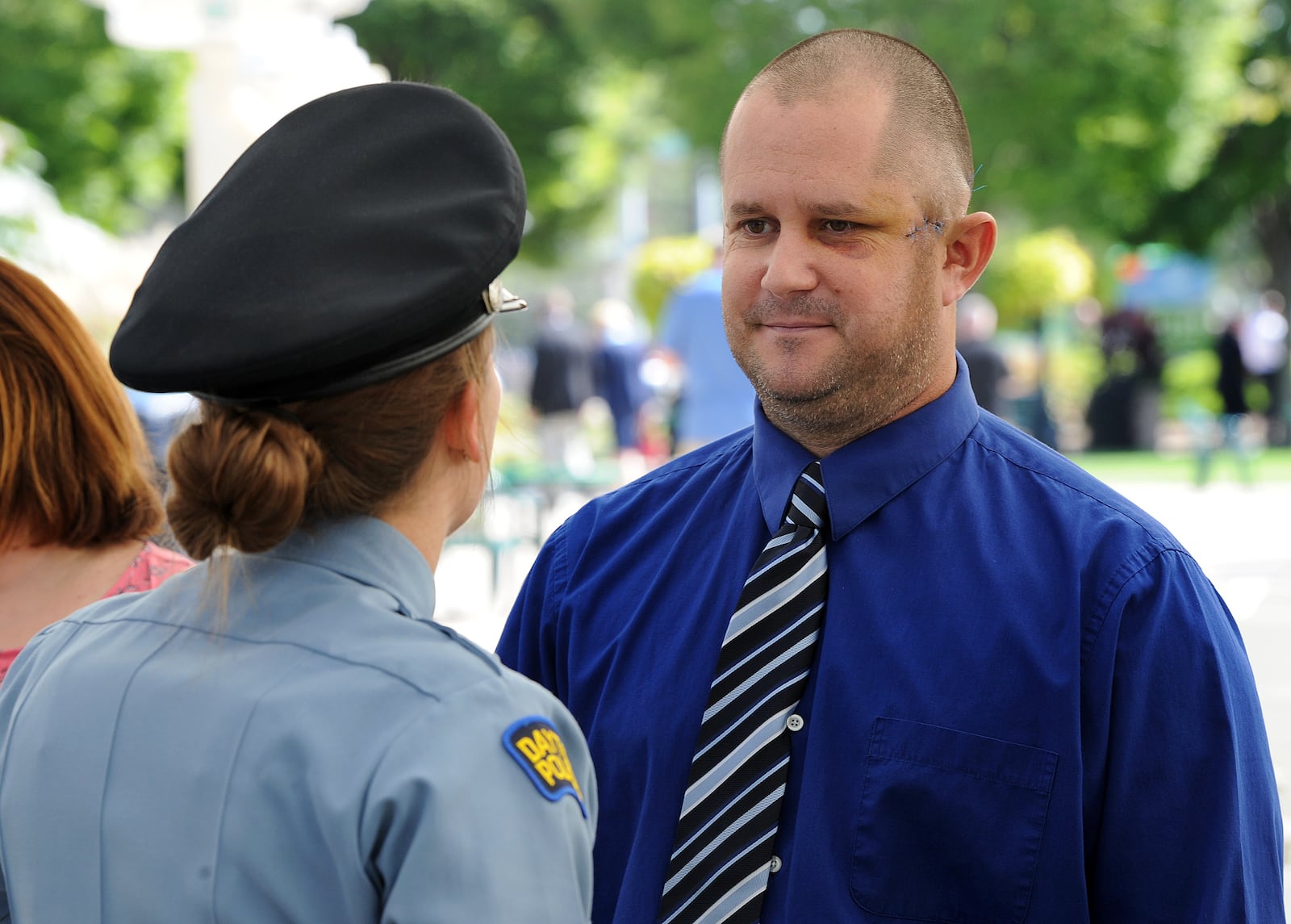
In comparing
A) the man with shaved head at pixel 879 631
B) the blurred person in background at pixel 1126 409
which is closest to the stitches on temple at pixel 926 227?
the man with shaved head at pixel 879 631

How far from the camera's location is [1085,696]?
192cm

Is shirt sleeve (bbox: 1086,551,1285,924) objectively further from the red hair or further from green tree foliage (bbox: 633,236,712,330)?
green tree foliage (bbox: 633,236,712,330)

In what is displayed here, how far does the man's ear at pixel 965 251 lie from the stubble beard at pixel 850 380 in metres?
0.08

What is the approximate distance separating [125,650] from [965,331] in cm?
1352

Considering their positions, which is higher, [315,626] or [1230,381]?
[315,626]

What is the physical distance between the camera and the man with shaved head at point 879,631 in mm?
1902

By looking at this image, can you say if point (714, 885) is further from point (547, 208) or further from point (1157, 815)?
point (547, 208)

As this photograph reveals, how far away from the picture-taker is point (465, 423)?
155 centimetres

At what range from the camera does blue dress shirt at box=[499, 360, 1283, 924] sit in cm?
189

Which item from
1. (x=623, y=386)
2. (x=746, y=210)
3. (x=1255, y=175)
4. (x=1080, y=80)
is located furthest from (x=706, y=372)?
(x=1255, y=175)

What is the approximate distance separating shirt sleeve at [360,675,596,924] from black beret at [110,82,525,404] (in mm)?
355

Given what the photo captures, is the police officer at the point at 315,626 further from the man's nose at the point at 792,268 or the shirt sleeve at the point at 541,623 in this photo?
the shirt sleeve at the point at 541,623

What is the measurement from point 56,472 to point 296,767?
55.5 inches

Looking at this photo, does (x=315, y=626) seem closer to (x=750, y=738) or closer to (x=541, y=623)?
(x=750, y=738)
